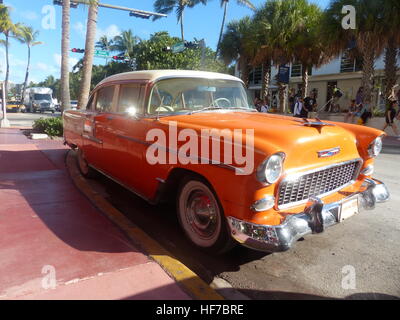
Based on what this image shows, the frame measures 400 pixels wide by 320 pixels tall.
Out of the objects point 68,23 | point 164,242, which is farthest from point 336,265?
point 68,23

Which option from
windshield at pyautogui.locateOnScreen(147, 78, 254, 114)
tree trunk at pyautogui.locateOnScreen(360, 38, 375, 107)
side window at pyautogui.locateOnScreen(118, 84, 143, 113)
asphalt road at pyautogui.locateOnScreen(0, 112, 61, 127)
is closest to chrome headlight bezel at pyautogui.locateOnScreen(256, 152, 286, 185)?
windshield at pyautogui.locateOnScreen(147, 78, 254, 114)

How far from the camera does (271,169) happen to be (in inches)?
94.4

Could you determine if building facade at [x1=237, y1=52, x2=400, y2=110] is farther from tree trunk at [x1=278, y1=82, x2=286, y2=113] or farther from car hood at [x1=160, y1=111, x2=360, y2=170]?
car hood at [x1=160, y1=111, x2=360, y2=170]

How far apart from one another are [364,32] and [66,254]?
48.1 ft

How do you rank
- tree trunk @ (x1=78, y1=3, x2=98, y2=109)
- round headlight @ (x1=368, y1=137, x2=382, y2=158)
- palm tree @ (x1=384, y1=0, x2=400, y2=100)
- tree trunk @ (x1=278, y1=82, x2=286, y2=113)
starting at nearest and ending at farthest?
round headlight @ (x1=368, y1=137, x2=382, y2=158)
tree trunk @ (x1=78, y1=3, x2=98, y2=109)
palm tree @ (x1=384, y1=0, x2=400, y2=100)
tree trunk @ (x1=278, y1=82, x2=286, y2=113)

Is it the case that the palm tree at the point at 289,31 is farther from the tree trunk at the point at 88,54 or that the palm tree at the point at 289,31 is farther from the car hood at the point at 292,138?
the car hood at the point at 292,138

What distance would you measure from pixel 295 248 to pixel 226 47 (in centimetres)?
2136

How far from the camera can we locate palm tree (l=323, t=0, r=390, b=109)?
42.5 ft

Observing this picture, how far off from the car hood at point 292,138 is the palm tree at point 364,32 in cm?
1224

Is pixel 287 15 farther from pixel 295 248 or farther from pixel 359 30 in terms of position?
pixel 295 248

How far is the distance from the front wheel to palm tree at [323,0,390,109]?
13.3 meters

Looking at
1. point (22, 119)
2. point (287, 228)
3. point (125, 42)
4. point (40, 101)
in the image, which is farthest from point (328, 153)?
point (125, 42)

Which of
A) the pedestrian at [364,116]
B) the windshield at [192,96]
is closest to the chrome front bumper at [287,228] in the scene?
the windshield at [192,96]

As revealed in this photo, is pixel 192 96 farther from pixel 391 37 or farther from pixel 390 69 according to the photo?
pixel 390 69
